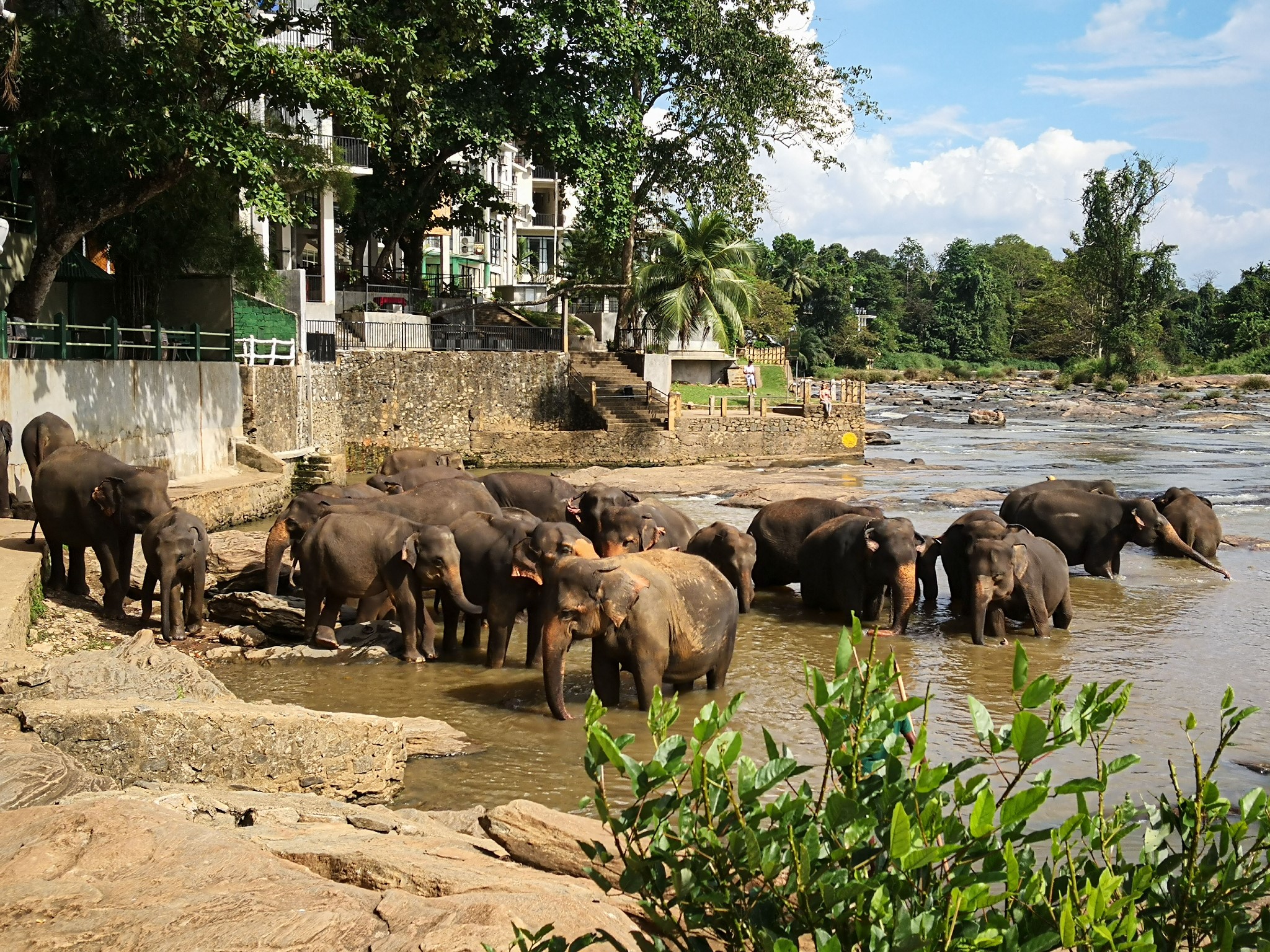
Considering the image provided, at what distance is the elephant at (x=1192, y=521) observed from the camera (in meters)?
18.6

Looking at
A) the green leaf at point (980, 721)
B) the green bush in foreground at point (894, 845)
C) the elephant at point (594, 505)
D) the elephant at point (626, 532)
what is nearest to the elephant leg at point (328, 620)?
the elephant at point (626, 532)

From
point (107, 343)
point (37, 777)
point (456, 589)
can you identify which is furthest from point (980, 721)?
point (107, 343)

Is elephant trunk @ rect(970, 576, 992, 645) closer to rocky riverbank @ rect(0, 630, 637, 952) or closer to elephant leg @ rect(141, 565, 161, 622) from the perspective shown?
rocky riverbank @ rect(0, 630, 637, 952)

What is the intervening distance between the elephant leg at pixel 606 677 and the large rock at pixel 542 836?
Result: 3571 mm

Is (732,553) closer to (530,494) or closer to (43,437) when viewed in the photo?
(530,494)

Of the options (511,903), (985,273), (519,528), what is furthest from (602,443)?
(985,273)

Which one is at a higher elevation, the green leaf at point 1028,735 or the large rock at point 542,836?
the green leaf at point 1028,735

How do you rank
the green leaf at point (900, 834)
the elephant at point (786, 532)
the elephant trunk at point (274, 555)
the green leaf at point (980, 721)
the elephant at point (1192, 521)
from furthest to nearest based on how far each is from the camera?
1. the elephant at point (1192, 521)
2. the elephant at point (786, 532)
3. the elephant trunk at point (274, 555)
4. the green leaf at point (980, 721)
5. the green leaf at point (900, 834)

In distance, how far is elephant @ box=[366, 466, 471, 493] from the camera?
16.4 m

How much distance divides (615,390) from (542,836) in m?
31.0

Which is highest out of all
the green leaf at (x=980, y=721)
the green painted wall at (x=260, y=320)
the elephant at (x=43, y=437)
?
the green painted wall at (x=260, y=320)

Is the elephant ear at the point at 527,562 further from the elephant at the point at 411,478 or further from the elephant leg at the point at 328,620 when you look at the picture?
the elephant at the point at 411,478

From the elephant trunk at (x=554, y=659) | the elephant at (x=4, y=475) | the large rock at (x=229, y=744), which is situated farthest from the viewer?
the elephant at (x=4, y=475)

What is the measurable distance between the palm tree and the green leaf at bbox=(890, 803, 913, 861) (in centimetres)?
3900
